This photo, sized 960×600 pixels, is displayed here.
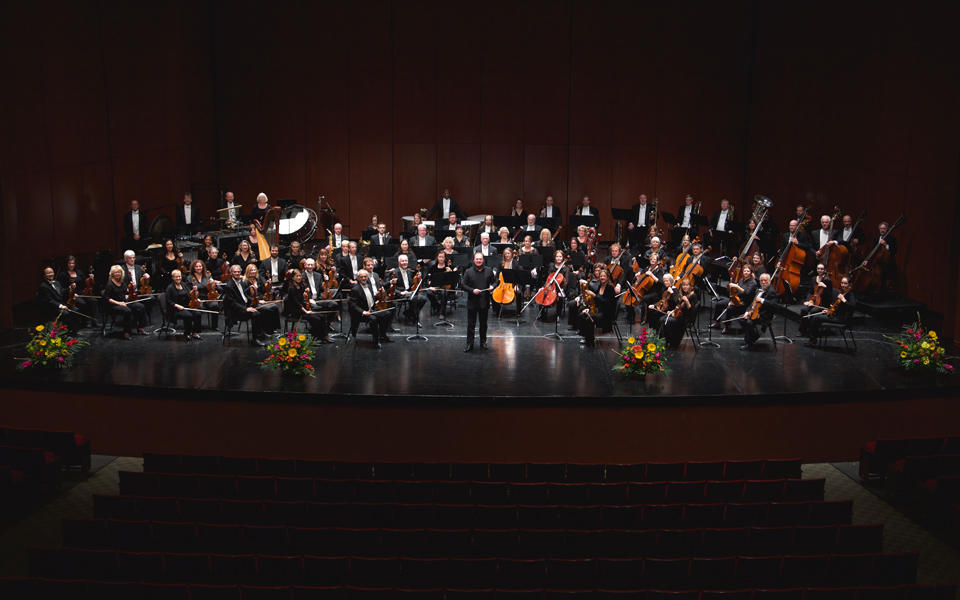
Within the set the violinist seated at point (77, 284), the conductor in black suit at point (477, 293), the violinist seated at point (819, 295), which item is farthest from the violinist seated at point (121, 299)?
the violinist seated at point (819, 295)

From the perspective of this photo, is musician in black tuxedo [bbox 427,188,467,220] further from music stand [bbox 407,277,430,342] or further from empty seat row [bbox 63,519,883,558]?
empty seat row [bbox 63,519,883,558]

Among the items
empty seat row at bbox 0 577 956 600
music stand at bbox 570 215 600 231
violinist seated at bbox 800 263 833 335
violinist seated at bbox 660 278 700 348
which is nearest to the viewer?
empty seat row at bbox 0 577 956 600

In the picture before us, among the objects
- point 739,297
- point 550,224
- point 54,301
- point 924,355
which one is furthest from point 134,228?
point 924,355

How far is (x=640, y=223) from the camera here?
620 inches

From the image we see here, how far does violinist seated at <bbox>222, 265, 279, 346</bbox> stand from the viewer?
11.3 meters

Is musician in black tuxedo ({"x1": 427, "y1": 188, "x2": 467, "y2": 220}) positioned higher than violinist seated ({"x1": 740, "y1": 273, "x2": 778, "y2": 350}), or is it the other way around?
musician in black tuxedo ({"x1": 427, "y1": 188, "x2": 467, "y2": 220})

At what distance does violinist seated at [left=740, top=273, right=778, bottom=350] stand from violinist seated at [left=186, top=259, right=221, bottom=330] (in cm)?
676

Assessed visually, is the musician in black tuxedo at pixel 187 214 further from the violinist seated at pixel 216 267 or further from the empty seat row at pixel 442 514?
the empty seat row at pixel 442 514

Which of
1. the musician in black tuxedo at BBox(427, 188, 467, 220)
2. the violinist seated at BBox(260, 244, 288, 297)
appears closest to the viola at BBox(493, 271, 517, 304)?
the violinist seated at BBox(260, 244, 288, 297)

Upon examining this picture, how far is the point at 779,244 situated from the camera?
1602cm

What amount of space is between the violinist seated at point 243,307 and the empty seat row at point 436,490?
3.72 metres

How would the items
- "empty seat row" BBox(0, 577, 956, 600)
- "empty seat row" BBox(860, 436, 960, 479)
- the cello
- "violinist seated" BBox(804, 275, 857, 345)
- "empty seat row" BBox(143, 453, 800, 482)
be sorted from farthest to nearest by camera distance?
the cello → "violinist seated" BBox(804, 275, 857, 345) → "empty seat row" BBox(860, 436, 960, 479) → "empty seat row" BBox(143, 453, 800, 482) → "empty seat row" BBox(0, 577, 956, 600)

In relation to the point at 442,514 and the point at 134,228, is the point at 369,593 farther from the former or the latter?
the point at 134,228

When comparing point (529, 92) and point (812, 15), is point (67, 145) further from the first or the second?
point (812, 15)
